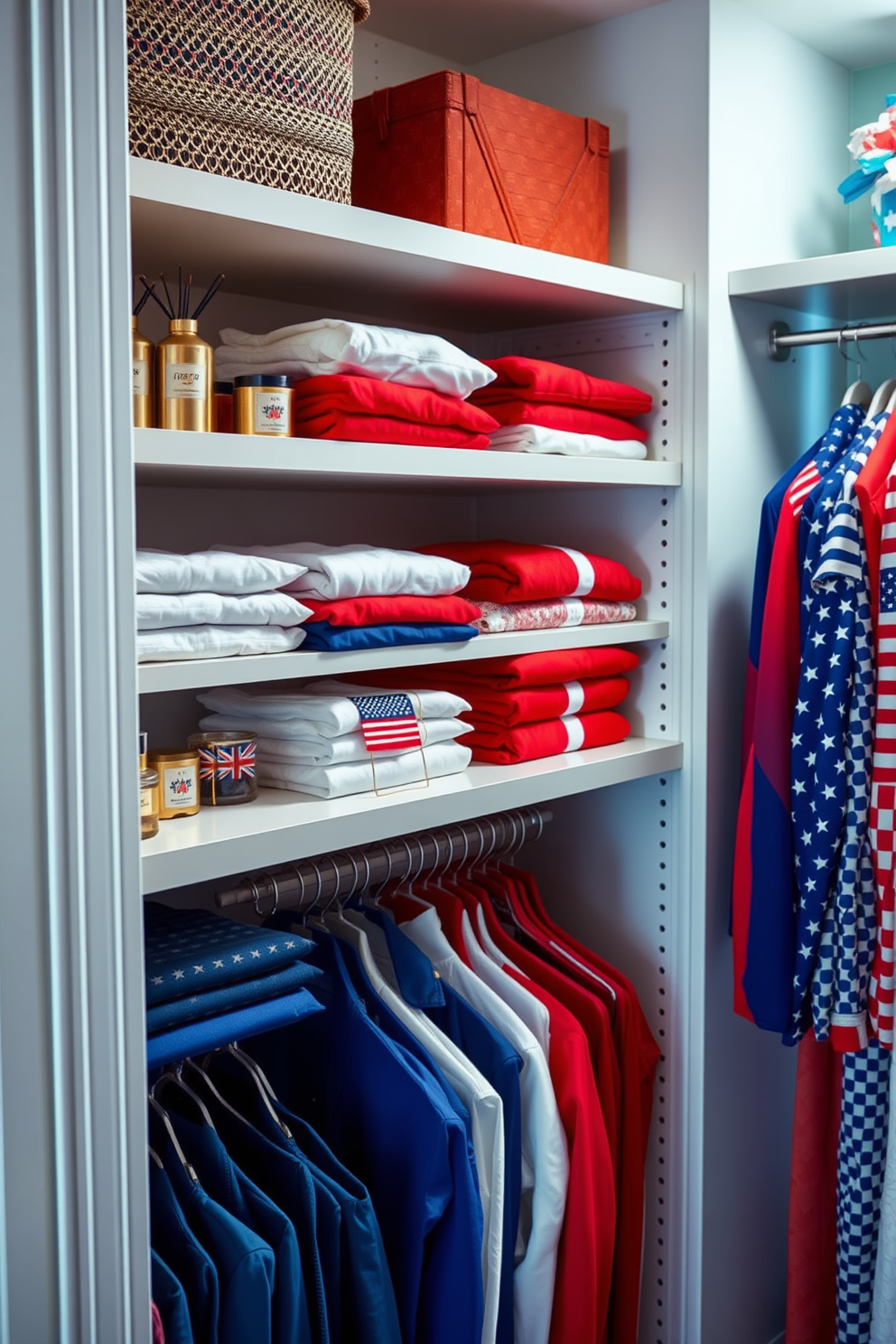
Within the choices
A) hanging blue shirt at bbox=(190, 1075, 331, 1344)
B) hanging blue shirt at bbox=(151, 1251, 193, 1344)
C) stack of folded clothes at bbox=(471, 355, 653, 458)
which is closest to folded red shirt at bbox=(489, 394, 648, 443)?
stack of folded clothes at bbox=(471, 355, 653, 458)

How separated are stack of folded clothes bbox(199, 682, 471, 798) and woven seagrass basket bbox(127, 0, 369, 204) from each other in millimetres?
604

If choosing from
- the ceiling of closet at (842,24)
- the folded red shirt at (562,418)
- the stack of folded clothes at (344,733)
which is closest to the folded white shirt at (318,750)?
the stack of folded clothes at (344,733)

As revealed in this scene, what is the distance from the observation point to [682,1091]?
6.61ft

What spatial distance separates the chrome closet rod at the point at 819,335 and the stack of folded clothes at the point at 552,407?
29 centimetres

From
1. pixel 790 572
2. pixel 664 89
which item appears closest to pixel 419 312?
pixel 664 89

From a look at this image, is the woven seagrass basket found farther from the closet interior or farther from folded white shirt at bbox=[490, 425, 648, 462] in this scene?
folded white shirt at bbox=[490, 425, 648, 462]

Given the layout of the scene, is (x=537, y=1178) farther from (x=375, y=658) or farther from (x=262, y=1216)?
(x=375, y=658)

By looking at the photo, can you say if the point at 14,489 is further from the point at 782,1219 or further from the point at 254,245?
the point at 782,1219

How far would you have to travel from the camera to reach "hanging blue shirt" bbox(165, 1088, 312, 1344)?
1.34 meters

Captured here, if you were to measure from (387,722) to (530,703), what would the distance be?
0.99ft

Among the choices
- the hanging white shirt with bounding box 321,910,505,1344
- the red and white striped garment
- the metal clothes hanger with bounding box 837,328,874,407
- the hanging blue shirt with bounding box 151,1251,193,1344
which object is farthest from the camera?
the metal clothes hanger with bounding box 837,328,874,407

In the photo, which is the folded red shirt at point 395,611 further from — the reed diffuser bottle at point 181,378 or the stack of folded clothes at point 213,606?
the reed diffuser bottle at point 181,378

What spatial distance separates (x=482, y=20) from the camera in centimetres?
196

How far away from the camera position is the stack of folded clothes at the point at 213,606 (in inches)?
51.9
